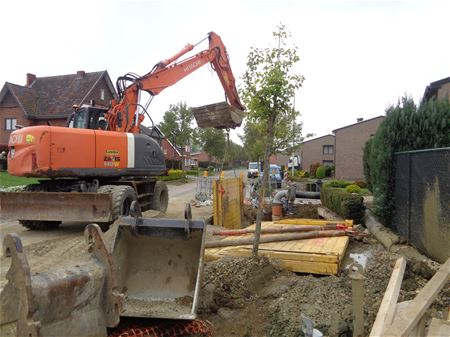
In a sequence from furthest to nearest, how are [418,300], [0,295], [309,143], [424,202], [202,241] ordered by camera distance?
[309,143] < [424,202] < [202,241] < [418,300] < [0,295]

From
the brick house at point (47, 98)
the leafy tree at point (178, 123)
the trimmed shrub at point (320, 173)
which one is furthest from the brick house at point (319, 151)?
the brick house at point (47, 98)

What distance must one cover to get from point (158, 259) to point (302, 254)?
225 cm

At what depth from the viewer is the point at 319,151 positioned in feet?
178

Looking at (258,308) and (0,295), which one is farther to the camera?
(258,308)

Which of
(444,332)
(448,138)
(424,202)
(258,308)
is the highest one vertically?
(448,138)

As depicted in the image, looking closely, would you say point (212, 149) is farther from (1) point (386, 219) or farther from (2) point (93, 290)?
(2) point (93, 290)

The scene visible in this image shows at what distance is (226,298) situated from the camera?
4.80 m

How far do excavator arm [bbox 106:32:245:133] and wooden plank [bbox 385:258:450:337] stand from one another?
715 centimetres

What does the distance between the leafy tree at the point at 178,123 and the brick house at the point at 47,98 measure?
700 centimetres

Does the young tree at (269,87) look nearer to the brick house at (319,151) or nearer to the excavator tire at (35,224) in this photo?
the excavator tire at (35,224)

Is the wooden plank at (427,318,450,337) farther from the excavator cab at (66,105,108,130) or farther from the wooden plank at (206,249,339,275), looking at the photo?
the excavator cab at (66,105,108,130)

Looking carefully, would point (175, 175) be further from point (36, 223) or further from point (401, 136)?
point (401, 136)

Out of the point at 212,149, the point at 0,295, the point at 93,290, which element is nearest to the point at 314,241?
the point at 93,290

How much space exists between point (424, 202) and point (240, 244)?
9.69 ft
